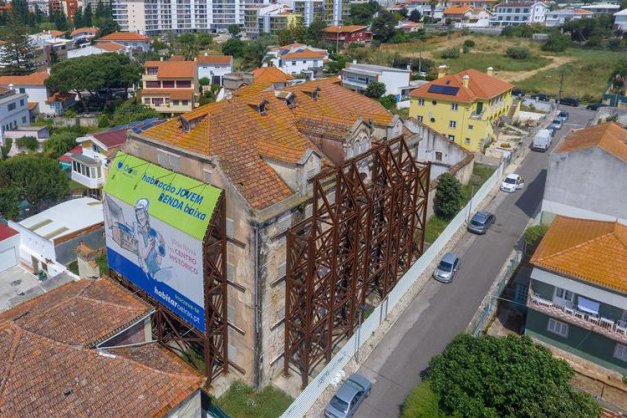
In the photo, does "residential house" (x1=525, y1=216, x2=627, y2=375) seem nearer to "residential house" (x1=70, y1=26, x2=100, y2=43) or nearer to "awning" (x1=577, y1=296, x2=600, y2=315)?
"awning" (x1=577, y1=296, x2=600, y2=315)

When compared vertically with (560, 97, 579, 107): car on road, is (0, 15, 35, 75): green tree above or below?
above

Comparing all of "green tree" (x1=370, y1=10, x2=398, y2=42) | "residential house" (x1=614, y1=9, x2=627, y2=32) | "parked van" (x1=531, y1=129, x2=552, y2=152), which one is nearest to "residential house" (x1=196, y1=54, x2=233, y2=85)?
"green tree" (x1=370, y1=10, x2=398, y2=42)

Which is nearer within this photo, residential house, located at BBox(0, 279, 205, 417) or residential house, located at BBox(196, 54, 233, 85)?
residential house, located at BBox(0, 279, 205, 417)

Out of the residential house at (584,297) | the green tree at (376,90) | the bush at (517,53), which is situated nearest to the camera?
the residential house at (584,297)

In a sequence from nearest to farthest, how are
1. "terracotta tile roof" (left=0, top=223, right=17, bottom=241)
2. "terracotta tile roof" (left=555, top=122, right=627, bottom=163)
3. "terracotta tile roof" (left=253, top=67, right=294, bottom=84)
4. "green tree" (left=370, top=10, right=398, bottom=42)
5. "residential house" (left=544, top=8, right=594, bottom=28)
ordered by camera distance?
"terracotta tile roof" (left=555, top=122, right=627, bottom=163) → "terracotta tile roof" (left=0, top=223, right=17, bottom=241) → "terracotta tile roof" (left=253, top=67, right=294, bottom=84) → "green tree" (left=370, top=10, right=398, bottom=42) → "residential house" (left=544, top=8, right=594, bottom=28)

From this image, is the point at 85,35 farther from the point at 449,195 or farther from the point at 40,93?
the point at 449,195

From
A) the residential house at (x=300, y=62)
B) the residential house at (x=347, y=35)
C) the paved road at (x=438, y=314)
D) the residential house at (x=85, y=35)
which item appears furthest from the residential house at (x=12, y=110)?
the residential house at (x=347, y=35)

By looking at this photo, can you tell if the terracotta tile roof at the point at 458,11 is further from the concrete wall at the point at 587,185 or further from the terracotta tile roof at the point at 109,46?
the concrete wall at the point at 587,185

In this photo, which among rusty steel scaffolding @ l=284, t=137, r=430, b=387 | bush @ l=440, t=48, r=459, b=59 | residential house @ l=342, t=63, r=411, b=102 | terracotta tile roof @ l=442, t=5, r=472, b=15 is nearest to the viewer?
rusty steel scaffolding @ l=284, t=137, r=430, b=387
